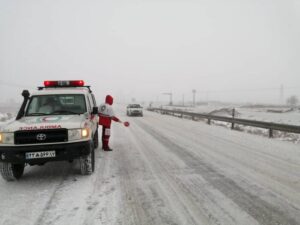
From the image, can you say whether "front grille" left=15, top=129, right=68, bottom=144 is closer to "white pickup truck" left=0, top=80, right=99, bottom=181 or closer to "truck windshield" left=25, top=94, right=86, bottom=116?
"white pickup truck" left=0, top=80, right=99, bottom=181

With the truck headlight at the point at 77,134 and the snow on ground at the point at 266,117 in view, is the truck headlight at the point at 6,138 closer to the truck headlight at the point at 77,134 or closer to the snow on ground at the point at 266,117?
the truck headlight at the point at 77,134

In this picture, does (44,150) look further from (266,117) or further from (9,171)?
(266,117)

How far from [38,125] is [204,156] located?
4.88m

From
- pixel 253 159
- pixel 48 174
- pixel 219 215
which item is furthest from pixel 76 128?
pixel 253 159

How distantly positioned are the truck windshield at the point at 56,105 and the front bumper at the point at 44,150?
4.89 ft

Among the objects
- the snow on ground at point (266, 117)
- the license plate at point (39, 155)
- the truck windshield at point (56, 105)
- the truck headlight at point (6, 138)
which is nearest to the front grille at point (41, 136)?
the truck headlight at point (6, 138)

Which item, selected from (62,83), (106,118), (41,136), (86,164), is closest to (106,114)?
(106,118)

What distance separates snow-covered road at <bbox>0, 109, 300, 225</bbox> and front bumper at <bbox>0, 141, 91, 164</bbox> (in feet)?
1.82

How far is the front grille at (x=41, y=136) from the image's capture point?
4930mm

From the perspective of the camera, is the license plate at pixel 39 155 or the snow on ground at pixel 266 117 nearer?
the license plate at pixel 39 155

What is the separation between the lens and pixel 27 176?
18.7 ft

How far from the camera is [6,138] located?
494cm

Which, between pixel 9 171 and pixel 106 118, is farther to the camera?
pixel 106 118

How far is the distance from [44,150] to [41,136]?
0.98 feet
